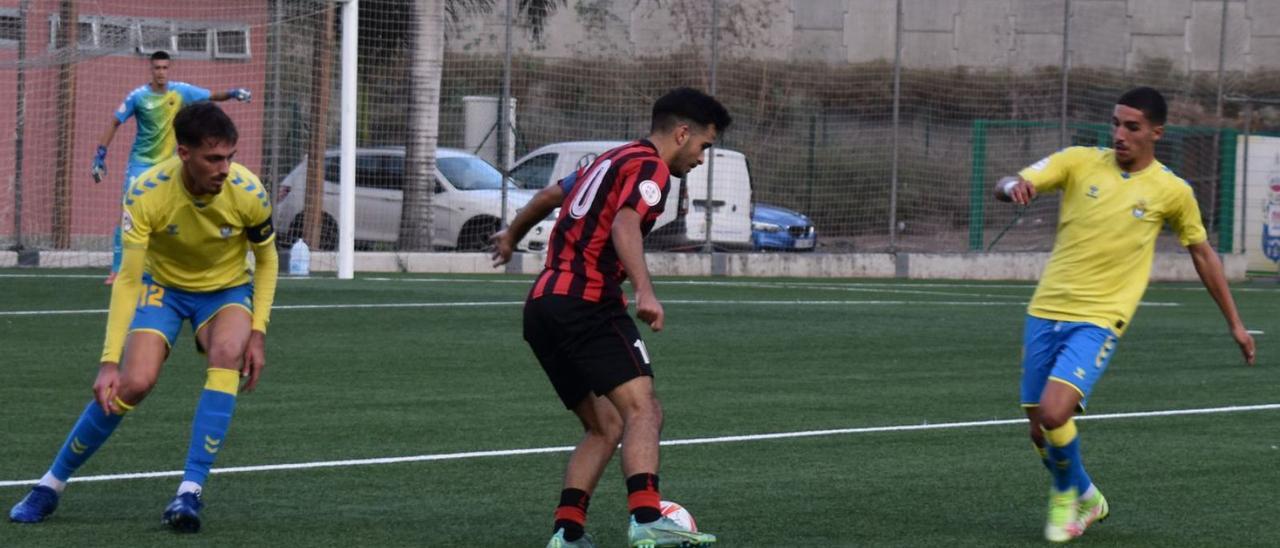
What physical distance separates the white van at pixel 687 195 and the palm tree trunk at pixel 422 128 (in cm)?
111

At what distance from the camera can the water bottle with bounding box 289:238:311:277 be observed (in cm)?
2028

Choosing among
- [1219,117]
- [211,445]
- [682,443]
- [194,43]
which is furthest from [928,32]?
[211,445]

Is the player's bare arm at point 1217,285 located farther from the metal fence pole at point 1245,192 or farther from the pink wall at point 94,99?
the metal fence pole at point 1245,192

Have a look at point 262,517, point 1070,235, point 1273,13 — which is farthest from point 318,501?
point 1273,13

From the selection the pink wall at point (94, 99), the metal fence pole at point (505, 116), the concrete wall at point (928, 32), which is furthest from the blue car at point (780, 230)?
the pink wall at point (94, 99)

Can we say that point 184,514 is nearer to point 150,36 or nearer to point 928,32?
point 150,36

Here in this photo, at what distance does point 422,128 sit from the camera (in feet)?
76.1

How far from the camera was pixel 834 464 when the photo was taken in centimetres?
898

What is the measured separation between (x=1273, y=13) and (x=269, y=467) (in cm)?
2779

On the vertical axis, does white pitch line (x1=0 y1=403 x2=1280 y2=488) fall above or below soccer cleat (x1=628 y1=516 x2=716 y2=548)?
below

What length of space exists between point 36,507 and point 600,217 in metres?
2.43

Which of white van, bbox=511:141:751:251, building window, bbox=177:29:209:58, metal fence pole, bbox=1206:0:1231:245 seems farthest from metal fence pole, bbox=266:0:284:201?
metal fence pole, bbox=1206:0:1231:245

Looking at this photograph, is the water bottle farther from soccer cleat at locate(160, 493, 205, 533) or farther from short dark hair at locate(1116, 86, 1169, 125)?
short dark hair at locate(1116, 86, 1169, 125)

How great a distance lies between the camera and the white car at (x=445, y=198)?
23047 millimetres
